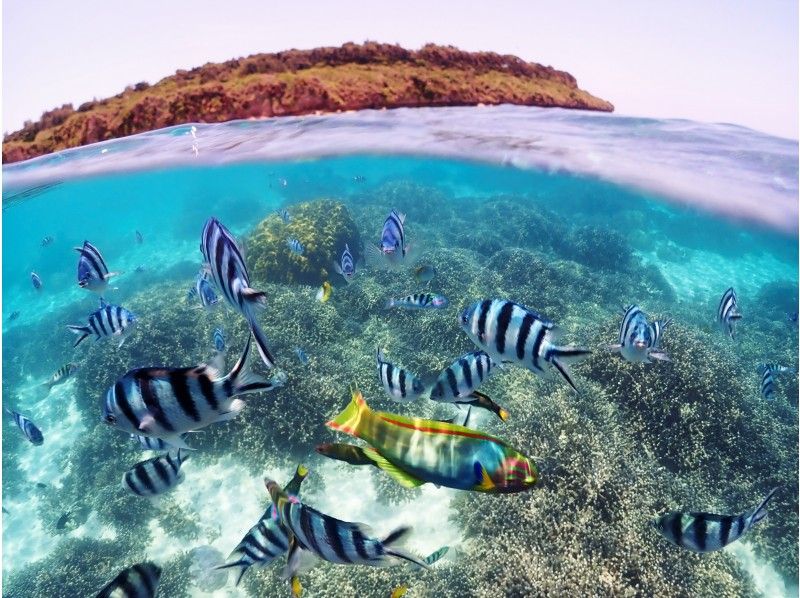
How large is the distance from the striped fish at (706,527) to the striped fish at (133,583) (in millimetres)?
4203

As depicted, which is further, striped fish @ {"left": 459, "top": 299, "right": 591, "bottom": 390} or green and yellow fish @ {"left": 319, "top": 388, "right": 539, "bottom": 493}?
striped fish @ {"left": 459, "top": 299, "right": 591, "bottom": 390}

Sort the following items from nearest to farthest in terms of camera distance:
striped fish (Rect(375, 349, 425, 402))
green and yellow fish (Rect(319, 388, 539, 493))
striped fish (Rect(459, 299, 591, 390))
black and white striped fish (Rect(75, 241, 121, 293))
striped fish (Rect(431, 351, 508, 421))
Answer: green and yellow fish (Rect(319, 388, 539, 493)) → striped fish (Rect(459, 299, 591, 390)) → striped fish (Rect(431, 351, 508, 421)) → striped fish (Rect(375, 349, 425, 402)) → black and white striped fish (Rect(75, 241, 121, 293))

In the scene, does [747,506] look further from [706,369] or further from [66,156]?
[66,156]

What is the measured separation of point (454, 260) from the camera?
14016mm

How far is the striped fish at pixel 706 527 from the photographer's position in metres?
3.40

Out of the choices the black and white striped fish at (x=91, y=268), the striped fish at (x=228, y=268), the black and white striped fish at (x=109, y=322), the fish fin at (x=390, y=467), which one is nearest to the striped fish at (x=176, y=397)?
the striped fish at (x=228, y=268)

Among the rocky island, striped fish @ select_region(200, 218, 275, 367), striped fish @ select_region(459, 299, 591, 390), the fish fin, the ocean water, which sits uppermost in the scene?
the rocky island

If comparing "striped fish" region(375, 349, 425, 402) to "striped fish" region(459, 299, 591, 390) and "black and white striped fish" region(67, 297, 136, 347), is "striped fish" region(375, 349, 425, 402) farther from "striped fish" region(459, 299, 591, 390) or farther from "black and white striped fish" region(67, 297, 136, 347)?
"black and white striped fish" region(67, 297, 136, 347)

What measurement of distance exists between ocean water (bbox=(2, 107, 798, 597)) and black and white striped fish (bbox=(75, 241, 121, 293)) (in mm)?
2207

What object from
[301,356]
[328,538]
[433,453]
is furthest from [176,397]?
[301,356]

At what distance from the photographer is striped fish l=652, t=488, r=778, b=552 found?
3.40 metres

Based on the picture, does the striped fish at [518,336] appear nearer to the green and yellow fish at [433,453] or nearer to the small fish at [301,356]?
the green and yellow fish at [433,453]

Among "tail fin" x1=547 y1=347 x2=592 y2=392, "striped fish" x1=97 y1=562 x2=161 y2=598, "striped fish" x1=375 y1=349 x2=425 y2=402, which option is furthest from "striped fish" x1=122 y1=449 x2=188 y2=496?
"tail fin" x1=547 y1=347 x2=592 y2=392

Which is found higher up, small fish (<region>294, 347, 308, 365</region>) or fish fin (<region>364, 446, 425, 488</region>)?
fish fin (<region>364, 446, 425, 488</region>)
